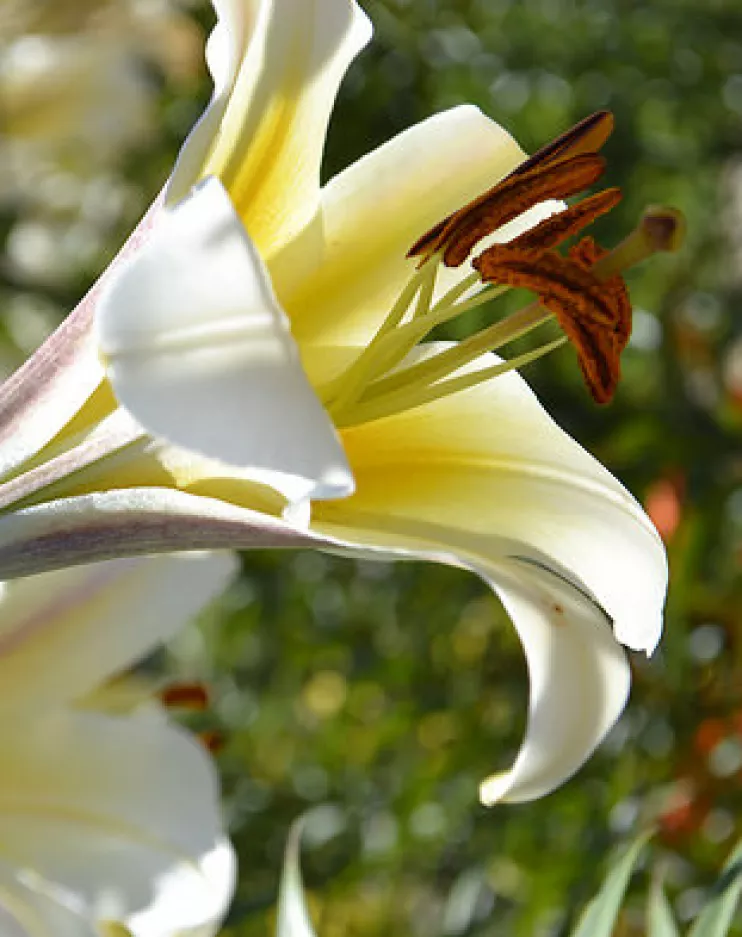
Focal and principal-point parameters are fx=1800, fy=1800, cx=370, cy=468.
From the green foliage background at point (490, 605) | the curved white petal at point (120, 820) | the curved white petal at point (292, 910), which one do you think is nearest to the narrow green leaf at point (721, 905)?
A: the curved white petal at point (292, 910)

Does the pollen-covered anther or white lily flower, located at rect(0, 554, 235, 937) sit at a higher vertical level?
the pollen-covered anther

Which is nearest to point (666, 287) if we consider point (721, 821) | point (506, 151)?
point (721, 821)

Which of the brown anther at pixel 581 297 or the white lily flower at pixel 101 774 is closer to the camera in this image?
the brown anther at pixel 581 297

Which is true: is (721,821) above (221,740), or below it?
below

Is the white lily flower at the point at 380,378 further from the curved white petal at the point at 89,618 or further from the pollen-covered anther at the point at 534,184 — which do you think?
the curved white petal at the point at 89,618

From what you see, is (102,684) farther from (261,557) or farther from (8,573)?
(261,557)

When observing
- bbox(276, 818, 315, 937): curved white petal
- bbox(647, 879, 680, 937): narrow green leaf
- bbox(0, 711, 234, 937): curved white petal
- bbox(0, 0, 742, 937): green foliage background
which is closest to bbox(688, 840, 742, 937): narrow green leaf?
bbox(647, 879, 680, 937): narrow green leaf

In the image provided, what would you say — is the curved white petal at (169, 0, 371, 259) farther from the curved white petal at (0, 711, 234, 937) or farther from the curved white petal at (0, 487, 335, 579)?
the curved white petal at (0, 711, 234, 937)

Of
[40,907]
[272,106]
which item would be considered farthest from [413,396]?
[40,907]
